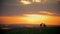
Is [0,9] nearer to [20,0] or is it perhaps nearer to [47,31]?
[20,0]

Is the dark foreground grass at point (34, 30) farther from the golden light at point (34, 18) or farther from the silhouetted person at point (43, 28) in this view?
the golden light at point (34, 18)

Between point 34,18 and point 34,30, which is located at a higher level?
point 34,18

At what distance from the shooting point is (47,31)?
182cm

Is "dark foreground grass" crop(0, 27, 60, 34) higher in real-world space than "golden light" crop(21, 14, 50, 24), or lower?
lower

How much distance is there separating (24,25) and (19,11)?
196 millimetres

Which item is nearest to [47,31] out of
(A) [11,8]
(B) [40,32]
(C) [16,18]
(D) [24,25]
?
(B) [40,32]

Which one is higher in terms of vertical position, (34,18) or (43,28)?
(34,18)

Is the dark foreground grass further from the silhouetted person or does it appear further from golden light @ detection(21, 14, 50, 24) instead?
golden light @ detection(21, 14, 50, 24)

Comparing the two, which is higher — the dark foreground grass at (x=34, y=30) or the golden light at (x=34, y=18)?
the golden light at (x=34, y=18)

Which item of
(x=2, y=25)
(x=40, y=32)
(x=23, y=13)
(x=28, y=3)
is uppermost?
(x=28, y=3)

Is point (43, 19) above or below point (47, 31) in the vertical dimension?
above

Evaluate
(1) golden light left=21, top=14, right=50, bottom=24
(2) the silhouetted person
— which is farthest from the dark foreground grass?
(1) golden light left=21, top=14, right=50, bottom=24

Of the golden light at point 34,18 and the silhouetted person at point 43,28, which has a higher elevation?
the golden light at point 34,18

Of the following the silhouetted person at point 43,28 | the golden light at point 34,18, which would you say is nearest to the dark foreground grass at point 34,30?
the silhouetted person at point 43,28
